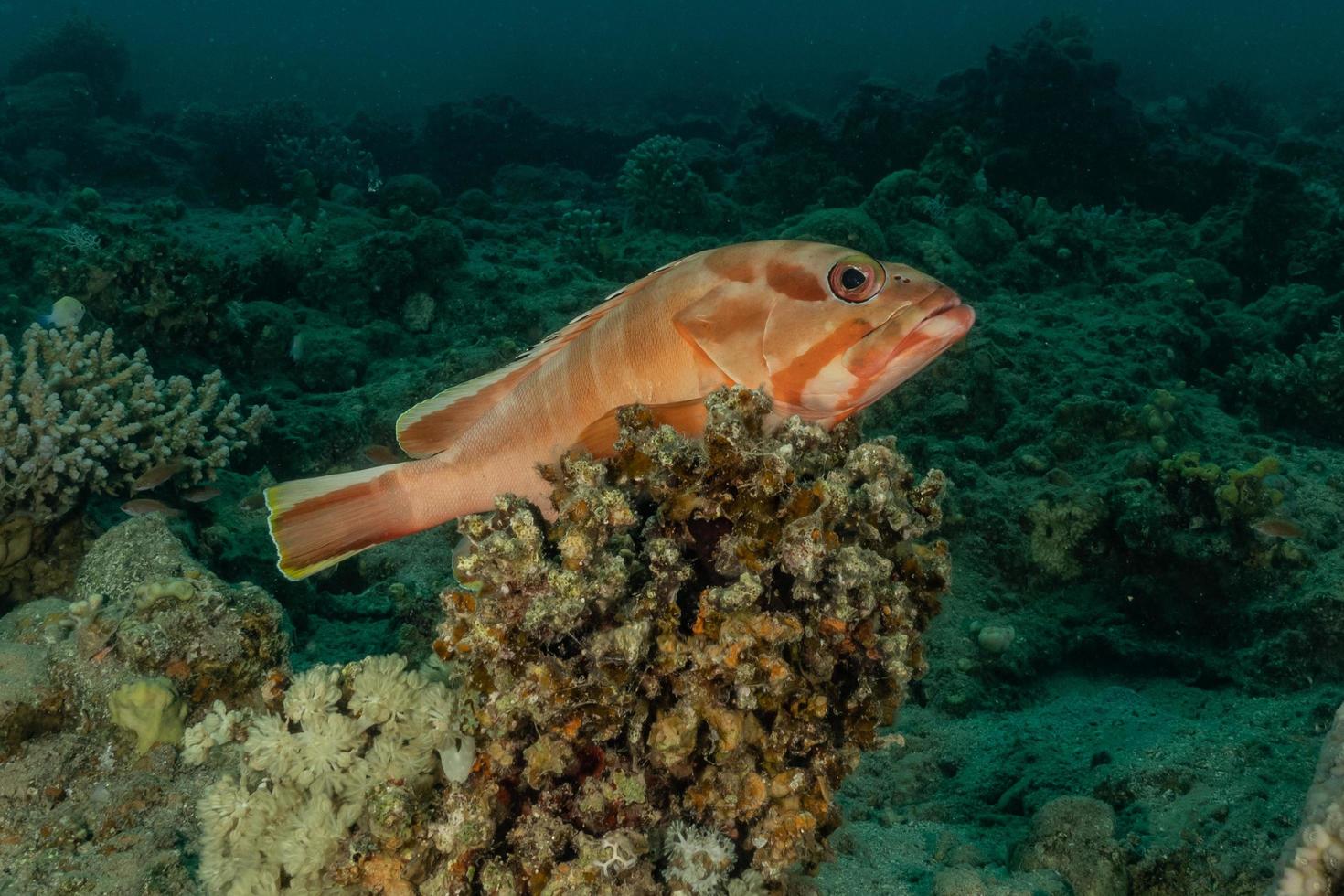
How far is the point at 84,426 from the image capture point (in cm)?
502

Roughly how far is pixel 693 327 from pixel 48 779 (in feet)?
11.0

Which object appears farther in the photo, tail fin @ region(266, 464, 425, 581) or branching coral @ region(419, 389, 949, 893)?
tail fin @ region(266, 464, 425, 581)

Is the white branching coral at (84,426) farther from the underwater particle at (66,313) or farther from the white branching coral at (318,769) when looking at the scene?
the white branching coral at (318,769)

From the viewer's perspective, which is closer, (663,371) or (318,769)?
(318,769)

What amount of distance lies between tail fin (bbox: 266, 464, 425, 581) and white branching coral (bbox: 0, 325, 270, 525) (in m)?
3.18

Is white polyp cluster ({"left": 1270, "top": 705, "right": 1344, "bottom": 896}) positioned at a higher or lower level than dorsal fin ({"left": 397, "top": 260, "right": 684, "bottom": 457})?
lower

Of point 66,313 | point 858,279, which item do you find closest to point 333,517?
point 858,279

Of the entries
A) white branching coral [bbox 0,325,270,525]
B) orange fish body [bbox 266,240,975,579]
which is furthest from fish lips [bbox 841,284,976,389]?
white branching coral [bbox 0,325,270,525]

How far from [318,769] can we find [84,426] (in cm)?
390

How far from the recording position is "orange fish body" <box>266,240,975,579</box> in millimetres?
2381

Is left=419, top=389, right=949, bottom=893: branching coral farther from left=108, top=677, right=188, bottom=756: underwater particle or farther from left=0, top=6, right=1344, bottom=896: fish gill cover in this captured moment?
left=108, top=677, right=188, bottom=756: underwater particle

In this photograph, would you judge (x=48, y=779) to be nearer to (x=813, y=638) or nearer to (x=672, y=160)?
(x=813, y=638)

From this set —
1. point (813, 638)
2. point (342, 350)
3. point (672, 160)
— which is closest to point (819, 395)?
point (813, 638)

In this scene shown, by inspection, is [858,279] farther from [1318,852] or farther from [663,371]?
[1318,852]
